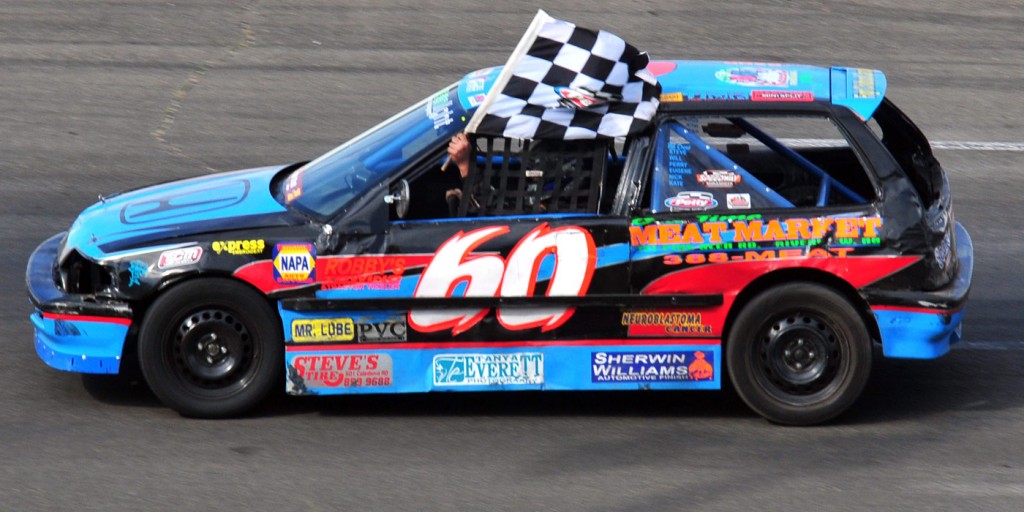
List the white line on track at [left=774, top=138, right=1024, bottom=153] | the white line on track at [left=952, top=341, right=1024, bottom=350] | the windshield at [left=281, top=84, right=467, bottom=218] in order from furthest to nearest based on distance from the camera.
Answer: the white line on track at [left=774, top=138, right=1024, bottom=153] < the white line on track at [left=952, top=341, right=1024, bottom=350] < the windshield at [left=281, top=84, right=467, bottom=218]

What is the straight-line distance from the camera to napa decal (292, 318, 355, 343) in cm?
612

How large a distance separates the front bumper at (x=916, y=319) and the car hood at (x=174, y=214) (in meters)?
2.78

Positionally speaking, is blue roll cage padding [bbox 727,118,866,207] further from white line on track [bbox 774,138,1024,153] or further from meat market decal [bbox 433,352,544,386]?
white line on track [bbox 774,138,1024,153]

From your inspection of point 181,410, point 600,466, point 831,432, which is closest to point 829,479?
point 831,432

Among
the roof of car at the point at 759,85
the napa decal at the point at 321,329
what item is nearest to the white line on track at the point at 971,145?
the roof of car at the point at 759,85

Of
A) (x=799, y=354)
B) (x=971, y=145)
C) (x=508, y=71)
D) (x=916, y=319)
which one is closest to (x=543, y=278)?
(x=508, y=71)

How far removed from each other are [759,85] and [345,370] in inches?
94.0

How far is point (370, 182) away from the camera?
627cm

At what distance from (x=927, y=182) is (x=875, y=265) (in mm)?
802

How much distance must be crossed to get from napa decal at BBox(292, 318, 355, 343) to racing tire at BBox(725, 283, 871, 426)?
1.81 meters

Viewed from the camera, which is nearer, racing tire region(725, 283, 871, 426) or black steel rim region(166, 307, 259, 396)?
black steel rim region(166, 307, 259, 396)

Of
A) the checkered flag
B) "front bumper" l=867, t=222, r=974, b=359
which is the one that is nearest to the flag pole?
the checkered flag

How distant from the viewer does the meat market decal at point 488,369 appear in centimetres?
620

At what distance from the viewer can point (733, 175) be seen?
6.28 metres
